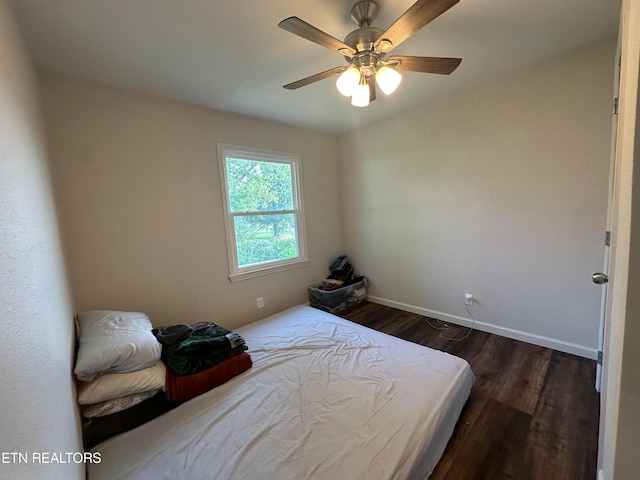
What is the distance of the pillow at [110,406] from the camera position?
135cm

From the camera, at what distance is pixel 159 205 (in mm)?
2287

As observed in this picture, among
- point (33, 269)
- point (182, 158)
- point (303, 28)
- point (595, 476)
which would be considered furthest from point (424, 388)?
point (182, 158)

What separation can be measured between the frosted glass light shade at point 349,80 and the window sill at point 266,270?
2.07 metres

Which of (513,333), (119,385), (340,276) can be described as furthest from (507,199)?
(119,385)

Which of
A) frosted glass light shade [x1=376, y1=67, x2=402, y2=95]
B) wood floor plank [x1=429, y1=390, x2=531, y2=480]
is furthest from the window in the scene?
wood floor plank [x1=429, y1=390, x2=531, y2=480]

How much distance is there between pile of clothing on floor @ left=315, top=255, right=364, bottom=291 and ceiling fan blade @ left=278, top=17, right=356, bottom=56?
2.57 m

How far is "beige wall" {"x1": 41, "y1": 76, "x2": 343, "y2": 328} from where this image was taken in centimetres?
192

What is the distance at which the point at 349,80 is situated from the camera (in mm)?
1422

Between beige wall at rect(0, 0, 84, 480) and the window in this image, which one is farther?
the window

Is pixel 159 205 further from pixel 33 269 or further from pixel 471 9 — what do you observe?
pixel 471 9

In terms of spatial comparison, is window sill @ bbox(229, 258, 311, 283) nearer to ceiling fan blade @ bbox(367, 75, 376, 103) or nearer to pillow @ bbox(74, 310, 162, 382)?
Answer: pillow @ bbox(74, 310, 162, 382)

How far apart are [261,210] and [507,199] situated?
2.49 metres

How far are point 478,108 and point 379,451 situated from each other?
2.85 m

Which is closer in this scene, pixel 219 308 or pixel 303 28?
pixel 303 28
